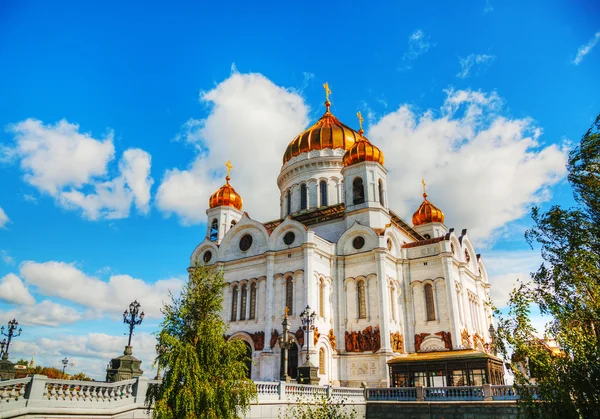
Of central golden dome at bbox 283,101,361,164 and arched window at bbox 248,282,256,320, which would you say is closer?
arched window at bbox 248,282,256,320

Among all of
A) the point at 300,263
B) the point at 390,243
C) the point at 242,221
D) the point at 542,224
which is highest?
the point at 242,221

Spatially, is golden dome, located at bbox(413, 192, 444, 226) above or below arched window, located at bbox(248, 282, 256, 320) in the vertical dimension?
above

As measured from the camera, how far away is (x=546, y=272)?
35.9 feet

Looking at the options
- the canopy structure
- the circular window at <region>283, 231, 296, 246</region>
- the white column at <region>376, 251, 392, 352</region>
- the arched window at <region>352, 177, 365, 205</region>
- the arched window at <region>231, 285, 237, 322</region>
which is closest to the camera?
the canopy structure

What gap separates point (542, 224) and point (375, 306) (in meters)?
18.4

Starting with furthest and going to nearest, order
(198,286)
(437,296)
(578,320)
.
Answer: (437,296) < (198,286) < (578,320)

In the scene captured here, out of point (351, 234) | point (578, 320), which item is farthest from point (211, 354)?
point (351, 234)

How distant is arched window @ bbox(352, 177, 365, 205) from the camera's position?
32969 mm

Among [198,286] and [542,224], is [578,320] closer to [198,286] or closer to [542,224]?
[542,224]

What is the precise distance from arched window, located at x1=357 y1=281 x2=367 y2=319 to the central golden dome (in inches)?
566

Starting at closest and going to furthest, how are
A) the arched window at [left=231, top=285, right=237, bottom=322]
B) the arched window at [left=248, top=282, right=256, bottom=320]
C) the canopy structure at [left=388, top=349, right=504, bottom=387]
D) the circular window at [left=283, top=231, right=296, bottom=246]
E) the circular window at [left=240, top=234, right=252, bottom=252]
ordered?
the canopy structure at [left=388, top=349, right=504, bottom=387] < the arched window at [left=248, top=282, right=256, bottom=320] < the circular window at [left=283, top=231, right=296, bottom=246] < the arched window at [left=231, top=285, right=237, bottom=322] < the circular window at [left=240, top=234, right=252, bottom=252]

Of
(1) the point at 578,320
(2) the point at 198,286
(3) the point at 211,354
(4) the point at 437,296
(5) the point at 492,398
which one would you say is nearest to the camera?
(1) the point at 578,320

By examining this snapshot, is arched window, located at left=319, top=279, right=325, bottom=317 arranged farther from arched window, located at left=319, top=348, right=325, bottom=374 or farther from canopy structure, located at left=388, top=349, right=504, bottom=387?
canopy structure, located at left=388, top=349, right=504, bottom=387

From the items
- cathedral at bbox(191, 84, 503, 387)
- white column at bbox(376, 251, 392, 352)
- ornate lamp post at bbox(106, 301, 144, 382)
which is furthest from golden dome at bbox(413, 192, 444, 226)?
ornate lamp post at bbox(106, 301, 144, 382)
